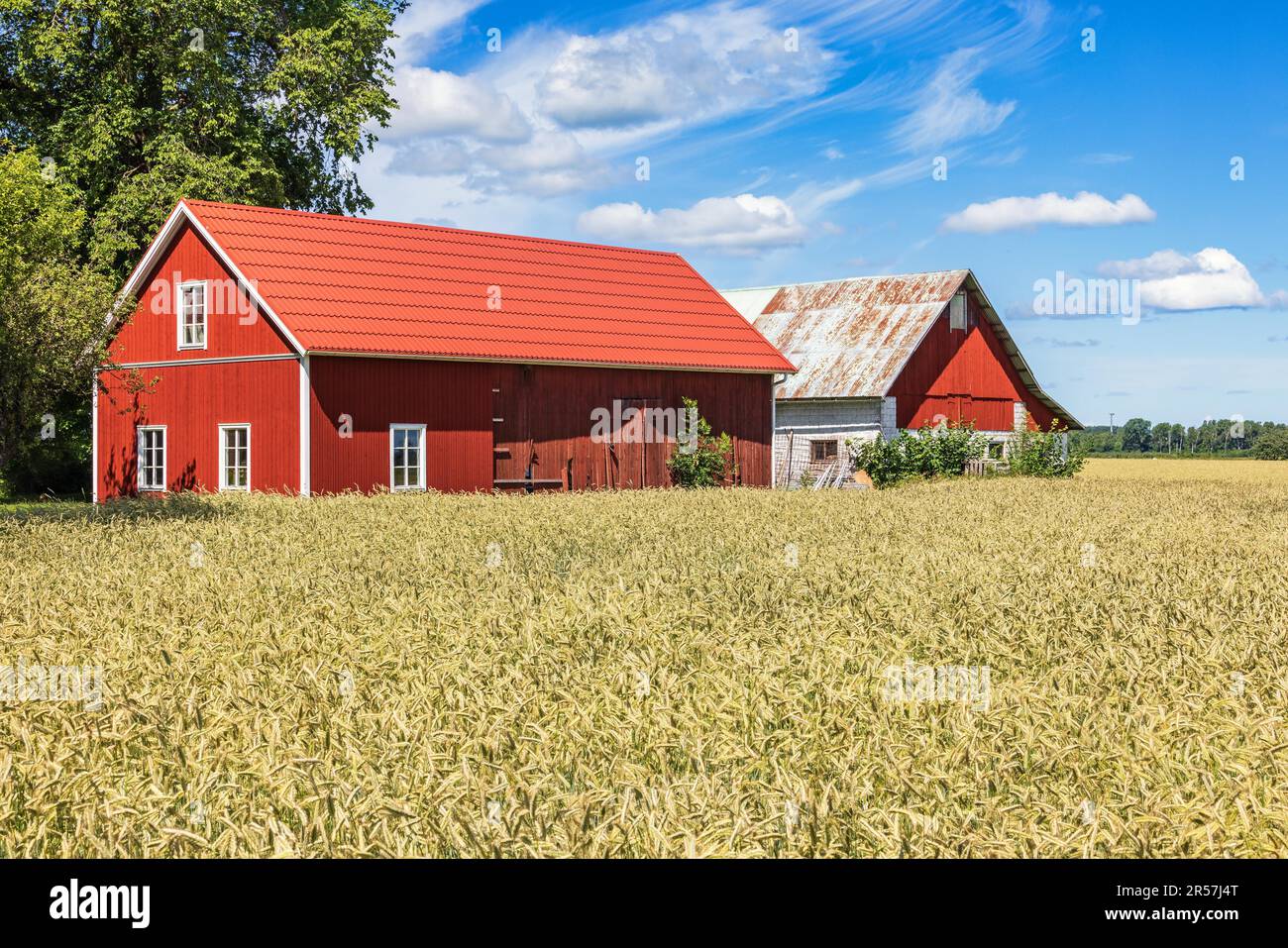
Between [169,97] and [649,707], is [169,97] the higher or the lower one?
the higher one

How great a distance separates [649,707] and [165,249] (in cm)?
2891

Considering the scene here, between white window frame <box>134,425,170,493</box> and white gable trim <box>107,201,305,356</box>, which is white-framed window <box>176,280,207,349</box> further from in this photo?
white window frame <box>134,425,170,493</box>

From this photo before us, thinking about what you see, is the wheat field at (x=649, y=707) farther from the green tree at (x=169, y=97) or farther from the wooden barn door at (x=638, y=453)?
the green tree at (x=169, y=97)

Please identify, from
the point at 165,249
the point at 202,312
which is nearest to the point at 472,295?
the point at 202,312

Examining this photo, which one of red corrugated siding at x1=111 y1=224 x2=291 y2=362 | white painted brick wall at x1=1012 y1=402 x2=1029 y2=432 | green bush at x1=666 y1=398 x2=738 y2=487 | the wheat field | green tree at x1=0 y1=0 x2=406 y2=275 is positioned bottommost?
the wheat field

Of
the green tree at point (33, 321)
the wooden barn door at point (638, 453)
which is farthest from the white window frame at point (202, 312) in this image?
the wooden barn door at point (638, 453)

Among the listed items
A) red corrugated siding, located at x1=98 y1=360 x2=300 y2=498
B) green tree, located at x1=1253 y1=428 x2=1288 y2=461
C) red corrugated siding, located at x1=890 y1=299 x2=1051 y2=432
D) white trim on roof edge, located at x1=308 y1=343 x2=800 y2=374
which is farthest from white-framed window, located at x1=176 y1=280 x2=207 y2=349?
green tree, located at x1=1253 y1=428 x2=1288 y2=461

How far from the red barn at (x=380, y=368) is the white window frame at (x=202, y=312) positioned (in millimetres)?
57

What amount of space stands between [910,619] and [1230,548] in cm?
706

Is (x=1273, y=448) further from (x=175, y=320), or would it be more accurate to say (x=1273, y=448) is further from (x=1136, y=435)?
(x=175, y=320)

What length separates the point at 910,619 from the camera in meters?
8.19

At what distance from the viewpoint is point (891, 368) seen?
4262 centimetres

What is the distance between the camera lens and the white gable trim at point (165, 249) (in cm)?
2839

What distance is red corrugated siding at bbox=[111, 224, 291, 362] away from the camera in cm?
2930
